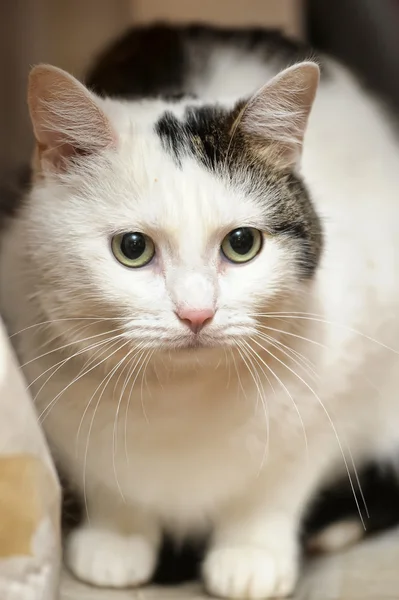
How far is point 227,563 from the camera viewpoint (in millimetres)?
1071

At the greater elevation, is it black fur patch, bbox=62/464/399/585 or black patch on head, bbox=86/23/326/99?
black patch on head, bbox=86/23/326/99

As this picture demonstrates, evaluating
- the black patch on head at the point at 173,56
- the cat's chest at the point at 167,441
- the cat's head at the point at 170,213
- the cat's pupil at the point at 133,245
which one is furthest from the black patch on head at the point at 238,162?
the black patch on head at the point at 173,56

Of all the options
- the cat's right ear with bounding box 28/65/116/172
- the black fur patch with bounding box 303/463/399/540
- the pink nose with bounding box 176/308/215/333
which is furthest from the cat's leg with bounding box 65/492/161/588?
the cat's right ear with bounding box 28/65/116/172

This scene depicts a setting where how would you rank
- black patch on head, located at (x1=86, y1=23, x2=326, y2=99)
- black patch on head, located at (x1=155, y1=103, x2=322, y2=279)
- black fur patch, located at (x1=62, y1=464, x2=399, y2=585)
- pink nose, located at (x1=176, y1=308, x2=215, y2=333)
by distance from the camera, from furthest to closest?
1. black patch on head, located at (x1=86, y1=23, x2=326, y2=99)
2. black fur patch, located at (x1=62, y1=464, x2=399, y2=585)
3. black patch on head, located at (x1=155, y1=103, x2=322, y2=279)
4. pink nose, located at (x1=176, y1=308, x2=215, y2=333)

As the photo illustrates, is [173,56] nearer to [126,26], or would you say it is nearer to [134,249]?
[126,26]

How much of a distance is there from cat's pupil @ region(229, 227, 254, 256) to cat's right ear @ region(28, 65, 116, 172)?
199 mm

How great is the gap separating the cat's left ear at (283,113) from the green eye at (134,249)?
0.21m

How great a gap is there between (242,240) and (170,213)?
0.11 metres

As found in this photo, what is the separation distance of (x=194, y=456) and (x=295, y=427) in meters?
0.16

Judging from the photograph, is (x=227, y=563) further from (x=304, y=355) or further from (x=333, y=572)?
(x=304, y=355)

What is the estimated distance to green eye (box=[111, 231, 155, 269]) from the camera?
3.10 feet

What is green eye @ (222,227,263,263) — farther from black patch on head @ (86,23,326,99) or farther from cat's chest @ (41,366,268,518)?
black patch on head @ (86,23,326,99)

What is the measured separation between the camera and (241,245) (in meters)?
0.97

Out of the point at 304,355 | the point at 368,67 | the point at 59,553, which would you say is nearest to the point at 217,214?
the point at 304,355
